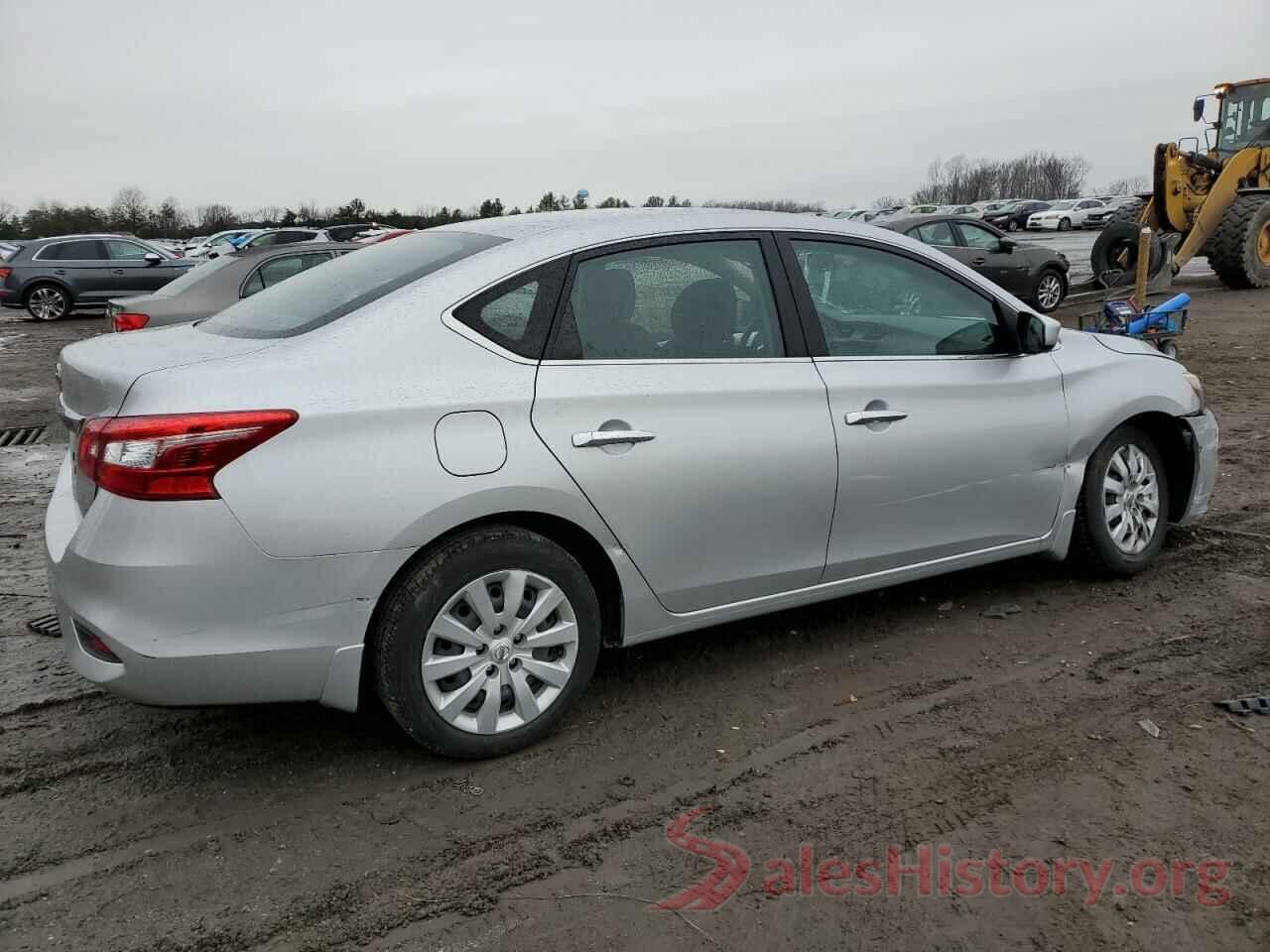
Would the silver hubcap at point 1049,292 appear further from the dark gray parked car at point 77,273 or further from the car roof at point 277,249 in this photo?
the dark gray parked car at point 77,273

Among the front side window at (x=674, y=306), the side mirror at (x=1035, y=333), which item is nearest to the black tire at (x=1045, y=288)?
the side mirror at (x=1035, y=333)

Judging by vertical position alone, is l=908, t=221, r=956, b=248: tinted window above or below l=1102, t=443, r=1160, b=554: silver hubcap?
above

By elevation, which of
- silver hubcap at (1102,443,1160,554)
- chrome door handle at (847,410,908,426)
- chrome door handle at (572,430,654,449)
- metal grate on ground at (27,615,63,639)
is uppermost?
chrome door handle at (572,430,654,449)

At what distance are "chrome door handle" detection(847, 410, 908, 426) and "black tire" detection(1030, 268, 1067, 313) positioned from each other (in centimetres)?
1257

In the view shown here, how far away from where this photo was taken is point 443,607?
3.18 m

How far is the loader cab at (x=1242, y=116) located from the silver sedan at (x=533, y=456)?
16.2 meters

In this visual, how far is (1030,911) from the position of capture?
2652mm

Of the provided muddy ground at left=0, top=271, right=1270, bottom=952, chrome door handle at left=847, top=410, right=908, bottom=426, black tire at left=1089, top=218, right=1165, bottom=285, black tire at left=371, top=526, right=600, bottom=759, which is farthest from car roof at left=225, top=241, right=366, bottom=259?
black tire at left=1089, top=218, right=1165, bottom=285

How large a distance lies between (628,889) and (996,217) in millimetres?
56345

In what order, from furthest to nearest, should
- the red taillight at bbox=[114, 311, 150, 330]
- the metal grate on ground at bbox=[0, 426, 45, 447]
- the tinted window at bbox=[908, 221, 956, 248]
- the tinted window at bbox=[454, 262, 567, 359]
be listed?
the tinted window at bbox=[908, 221, 956, 248]
the red taillight at bbox=[114, 311, 150, 330]
the metal grate on ground at bbox=[0, 426, 45, 447]
the tinted window at bbox=[454, 262, 567, 359]

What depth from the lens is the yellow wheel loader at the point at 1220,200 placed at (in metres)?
16.7

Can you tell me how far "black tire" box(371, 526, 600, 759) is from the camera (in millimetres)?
3141

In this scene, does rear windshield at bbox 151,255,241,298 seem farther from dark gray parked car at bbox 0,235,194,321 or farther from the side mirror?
dark gray parked car at bbox 0,235,194,321

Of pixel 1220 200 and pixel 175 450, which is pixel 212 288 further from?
pixel 1220 200
